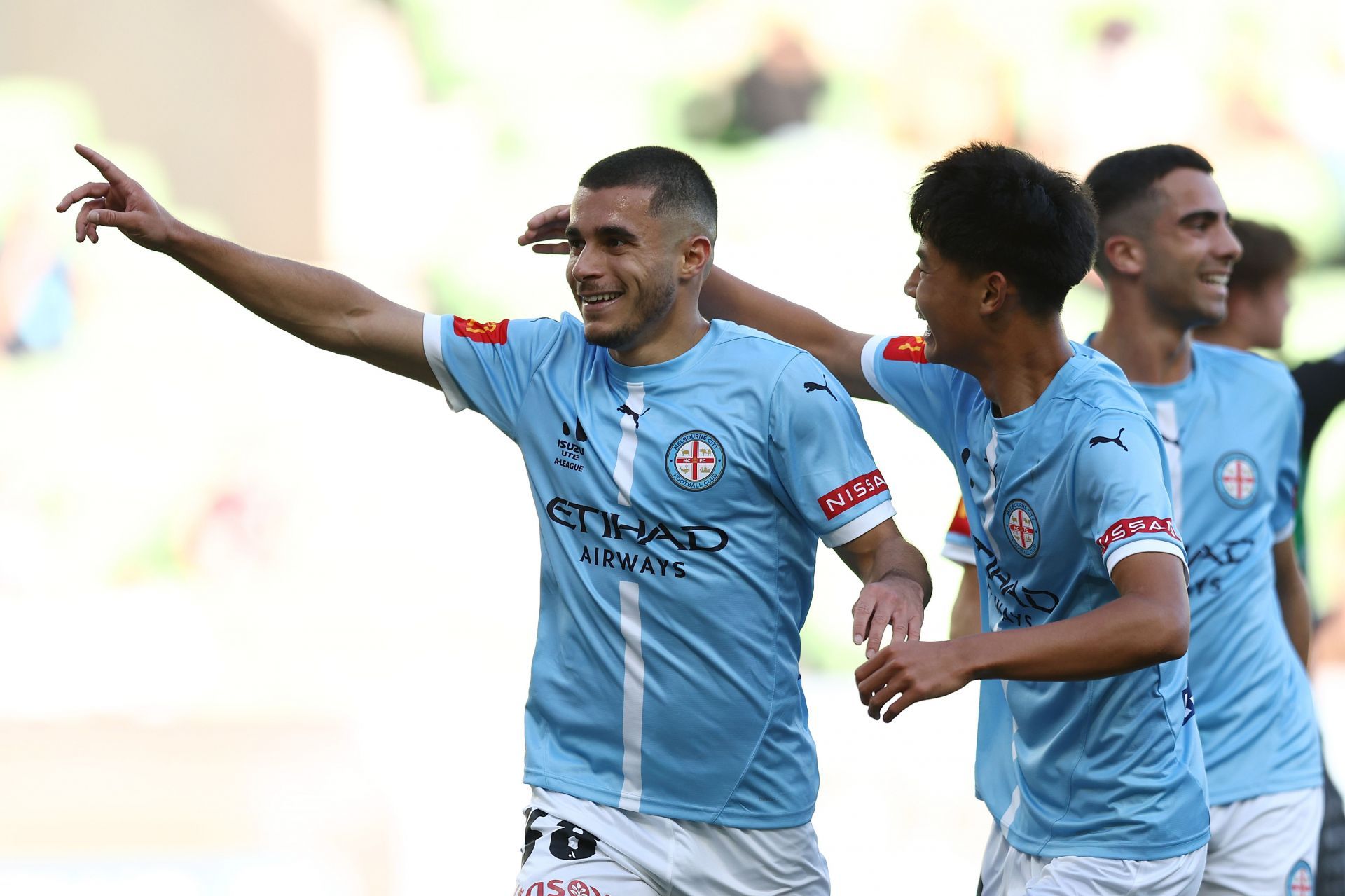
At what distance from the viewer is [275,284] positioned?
13.0ft

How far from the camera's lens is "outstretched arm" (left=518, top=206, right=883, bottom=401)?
14.0 ft

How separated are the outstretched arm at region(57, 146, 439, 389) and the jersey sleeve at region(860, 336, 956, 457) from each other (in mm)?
1123

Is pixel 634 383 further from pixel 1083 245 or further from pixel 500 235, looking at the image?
pixel 500 235

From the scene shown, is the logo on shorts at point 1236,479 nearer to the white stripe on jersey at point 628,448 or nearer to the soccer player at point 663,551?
the soccer player at point 663,551

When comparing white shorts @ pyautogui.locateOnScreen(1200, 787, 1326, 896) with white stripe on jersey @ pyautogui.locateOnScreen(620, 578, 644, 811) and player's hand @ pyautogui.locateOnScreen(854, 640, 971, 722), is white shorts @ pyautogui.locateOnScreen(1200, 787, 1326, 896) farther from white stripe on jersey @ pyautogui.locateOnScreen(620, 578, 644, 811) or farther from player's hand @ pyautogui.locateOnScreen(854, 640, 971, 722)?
player's hand @ pyautogui.locateOnScreen(854, 640, 971, 722)

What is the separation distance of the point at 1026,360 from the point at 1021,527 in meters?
0.36

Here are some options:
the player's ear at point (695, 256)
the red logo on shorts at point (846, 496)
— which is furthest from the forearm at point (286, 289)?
the red logo on shorts at point (846, 496)

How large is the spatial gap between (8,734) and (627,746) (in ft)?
30.0

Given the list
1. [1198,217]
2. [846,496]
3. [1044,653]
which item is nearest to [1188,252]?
[1198,217]

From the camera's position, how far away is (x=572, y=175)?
13.1 meters

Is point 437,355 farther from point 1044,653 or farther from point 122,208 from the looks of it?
point 1044,653

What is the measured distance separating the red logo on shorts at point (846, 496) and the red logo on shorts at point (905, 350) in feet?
1.60

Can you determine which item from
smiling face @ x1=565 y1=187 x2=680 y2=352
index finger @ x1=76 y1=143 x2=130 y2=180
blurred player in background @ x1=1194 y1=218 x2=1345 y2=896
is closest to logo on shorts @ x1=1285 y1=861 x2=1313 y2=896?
blurred player in background @ x1=1194 y1=218 x2=1345 y2=896

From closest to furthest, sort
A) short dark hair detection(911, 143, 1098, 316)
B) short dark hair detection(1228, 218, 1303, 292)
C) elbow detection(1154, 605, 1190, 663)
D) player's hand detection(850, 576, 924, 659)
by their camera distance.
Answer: elbow detection(1154, 605, 1190, 663)
player's hand detection(850, 576, 924, 659)
short dark hair detection(911, 143, 1098, 316)
short dark hair detection(1228, 218, 1303, 292)
